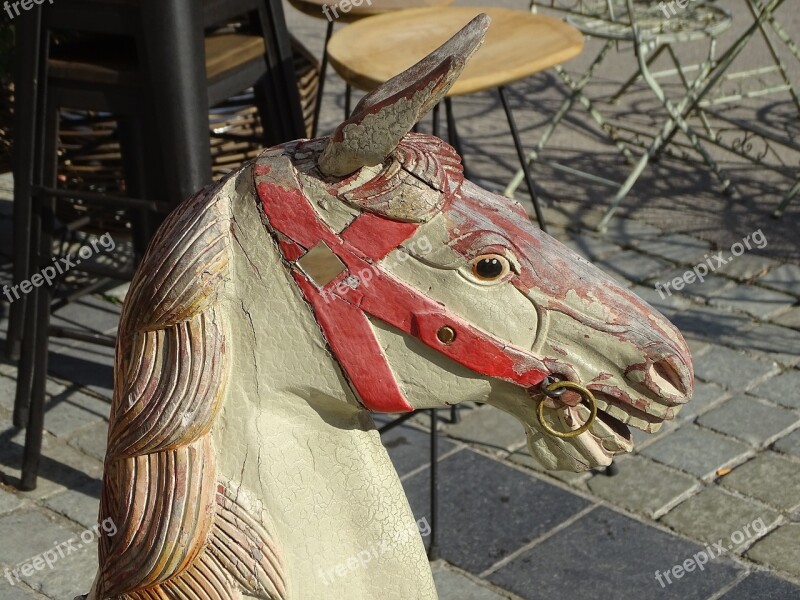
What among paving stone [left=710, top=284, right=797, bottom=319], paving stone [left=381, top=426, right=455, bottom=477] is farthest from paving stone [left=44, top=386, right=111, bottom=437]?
paving stone [left=710, top=284, right=797, bottom=319]

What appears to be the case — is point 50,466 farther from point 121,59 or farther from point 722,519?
point 722,519

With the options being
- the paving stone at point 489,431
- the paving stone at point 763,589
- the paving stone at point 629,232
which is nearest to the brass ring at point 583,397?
the paving stone at point 763,589

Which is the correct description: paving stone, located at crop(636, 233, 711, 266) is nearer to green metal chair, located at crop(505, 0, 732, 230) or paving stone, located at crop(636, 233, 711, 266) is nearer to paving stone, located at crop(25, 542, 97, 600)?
green metal chair, located at crop(505, 0, 732, 230)

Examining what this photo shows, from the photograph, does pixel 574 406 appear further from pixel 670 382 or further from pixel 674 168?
pixel 674 168

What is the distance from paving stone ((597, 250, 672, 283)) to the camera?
4801 mm

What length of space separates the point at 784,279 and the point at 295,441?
3.80 metres

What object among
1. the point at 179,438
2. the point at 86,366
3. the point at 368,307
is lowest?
the point at 86,366

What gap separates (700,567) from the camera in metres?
3.03

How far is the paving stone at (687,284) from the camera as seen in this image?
4.64 metres

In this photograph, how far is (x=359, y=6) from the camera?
3836 mm

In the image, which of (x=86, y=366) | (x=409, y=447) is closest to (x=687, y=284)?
(x=409, y=447)

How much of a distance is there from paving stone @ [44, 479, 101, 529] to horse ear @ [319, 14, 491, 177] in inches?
89.9

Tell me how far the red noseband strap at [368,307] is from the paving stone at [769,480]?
223 cm

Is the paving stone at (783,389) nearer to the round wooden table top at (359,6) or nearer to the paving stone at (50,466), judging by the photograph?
the round wooden table top at (359,6)
